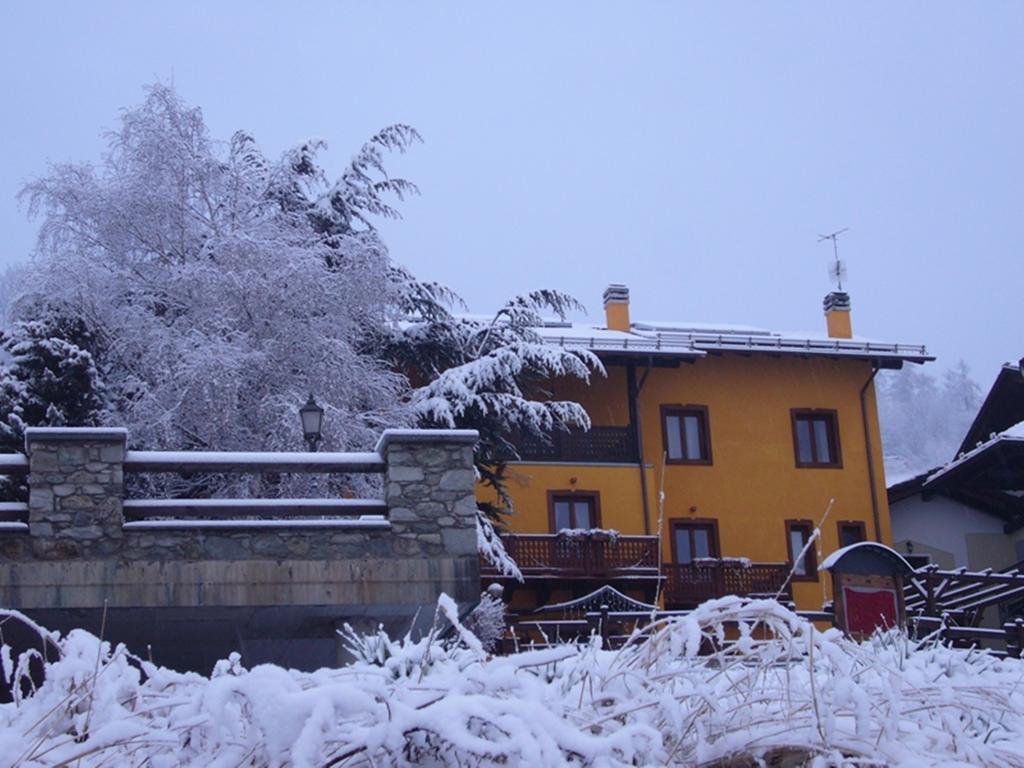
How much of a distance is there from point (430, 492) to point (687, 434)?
18598mm

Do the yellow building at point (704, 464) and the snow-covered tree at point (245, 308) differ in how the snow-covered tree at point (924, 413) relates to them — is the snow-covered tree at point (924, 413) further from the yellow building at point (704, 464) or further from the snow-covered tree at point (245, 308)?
the snow-covered tree at point (245, 308)

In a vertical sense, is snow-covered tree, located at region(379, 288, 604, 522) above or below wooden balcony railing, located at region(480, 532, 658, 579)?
above

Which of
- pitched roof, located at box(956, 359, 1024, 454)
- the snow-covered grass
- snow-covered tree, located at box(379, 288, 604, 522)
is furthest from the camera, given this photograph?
pitched roof, located at box(956, 359, 1024, 454)

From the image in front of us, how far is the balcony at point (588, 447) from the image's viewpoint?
1144 inches

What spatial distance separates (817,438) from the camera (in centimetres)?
3234

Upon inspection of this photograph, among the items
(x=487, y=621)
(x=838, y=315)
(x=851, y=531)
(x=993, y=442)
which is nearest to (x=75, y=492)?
(x=487, y=621)

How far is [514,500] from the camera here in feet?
93.4

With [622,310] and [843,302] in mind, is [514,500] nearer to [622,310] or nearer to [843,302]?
[622,310]

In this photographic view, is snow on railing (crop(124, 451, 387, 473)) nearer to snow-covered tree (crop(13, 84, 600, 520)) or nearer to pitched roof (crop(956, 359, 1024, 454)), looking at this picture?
snow-covered tree (crop(13, 84, 600, 520))

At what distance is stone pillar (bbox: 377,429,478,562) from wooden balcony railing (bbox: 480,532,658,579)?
13.2 meters

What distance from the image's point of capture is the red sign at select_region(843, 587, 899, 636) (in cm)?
1518

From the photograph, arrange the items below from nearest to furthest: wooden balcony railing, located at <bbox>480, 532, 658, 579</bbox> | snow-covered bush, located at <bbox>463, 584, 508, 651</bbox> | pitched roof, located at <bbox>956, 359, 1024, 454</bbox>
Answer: snow-covered bush, located at <bbox>463, 584, 508, 651</bbox> → wooden balcony railing, located at <bbox>480, 532, 658, 579</bbox> → pitched roof, located at <bbox>956, 359, 1024, 454</bbox>

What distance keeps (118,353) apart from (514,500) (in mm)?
10887

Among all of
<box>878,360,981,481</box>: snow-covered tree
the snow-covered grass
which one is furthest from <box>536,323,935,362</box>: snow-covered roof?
<box>878,360,981,481</box>: snow-covered tree
